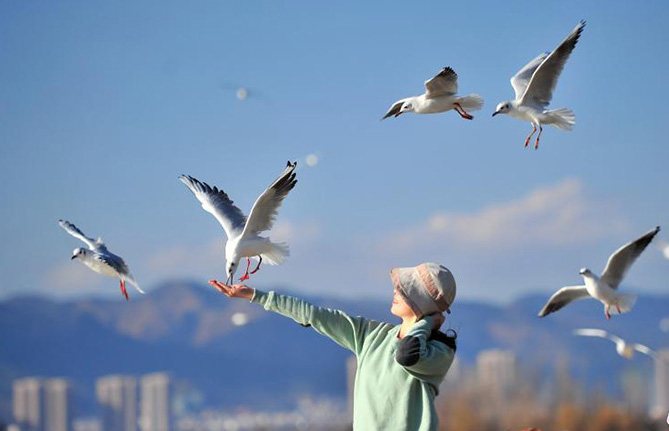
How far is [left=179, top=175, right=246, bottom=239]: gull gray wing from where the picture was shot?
5078 mm

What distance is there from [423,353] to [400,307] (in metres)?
0.17

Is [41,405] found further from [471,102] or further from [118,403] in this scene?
[471,102]

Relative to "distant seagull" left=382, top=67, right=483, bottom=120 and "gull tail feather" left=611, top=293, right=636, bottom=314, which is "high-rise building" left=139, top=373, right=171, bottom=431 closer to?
"gull tail feather" left=611, top=293, right=636, bottom=314

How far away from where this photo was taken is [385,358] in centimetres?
362

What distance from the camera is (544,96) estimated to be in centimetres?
633

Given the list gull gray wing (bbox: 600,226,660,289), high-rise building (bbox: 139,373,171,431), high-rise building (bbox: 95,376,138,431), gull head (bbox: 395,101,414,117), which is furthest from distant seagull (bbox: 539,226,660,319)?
high-rise building (bbox: 139,373,171,431)

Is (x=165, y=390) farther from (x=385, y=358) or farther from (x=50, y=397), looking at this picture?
(x=385, y=358)

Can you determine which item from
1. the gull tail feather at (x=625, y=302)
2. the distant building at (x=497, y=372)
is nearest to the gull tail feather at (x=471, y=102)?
the gull tail feather at (x=625, y=302)

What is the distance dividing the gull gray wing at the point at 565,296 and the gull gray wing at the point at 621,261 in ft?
0.66

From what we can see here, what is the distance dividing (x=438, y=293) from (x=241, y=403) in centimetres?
9491

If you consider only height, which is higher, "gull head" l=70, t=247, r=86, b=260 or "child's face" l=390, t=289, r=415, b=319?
"gull head" l=70, t=247, r=86, b=260

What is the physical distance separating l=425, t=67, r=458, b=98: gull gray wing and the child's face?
2390mm

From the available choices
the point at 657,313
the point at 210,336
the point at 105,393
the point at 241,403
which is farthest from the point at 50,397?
the point at 657,313

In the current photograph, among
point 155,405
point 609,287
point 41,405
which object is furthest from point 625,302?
point 155,405
